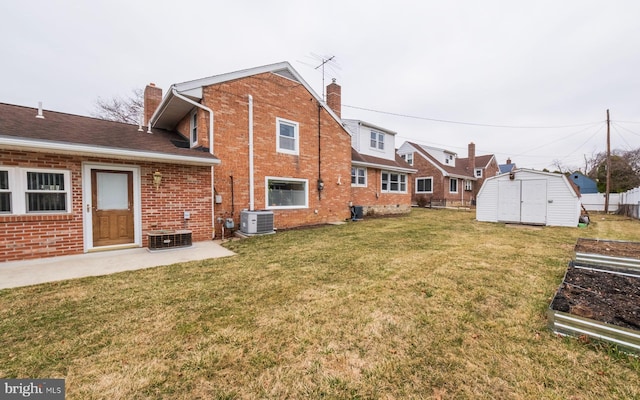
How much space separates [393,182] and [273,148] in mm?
10976

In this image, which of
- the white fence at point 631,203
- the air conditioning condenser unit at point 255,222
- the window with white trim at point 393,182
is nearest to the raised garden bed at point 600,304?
the air conditioning condenser unit at point 255,222

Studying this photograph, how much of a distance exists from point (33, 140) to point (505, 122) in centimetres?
3356

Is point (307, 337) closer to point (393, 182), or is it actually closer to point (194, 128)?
point (194, 128)

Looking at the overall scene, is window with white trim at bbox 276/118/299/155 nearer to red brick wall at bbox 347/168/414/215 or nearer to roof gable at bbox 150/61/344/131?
roof gable at bbox 150/61/344/131

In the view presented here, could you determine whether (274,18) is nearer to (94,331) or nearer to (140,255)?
(140,255)

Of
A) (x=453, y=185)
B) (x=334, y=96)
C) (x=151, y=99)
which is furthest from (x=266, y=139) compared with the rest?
(x=453, y=185)

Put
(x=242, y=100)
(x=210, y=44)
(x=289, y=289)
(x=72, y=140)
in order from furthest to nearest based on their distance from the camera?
(x=210, y=44), (x=242, y=100), (x=72, y=140), (x=289, y=289)

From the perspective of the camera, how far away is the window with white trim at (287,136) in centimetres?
1059

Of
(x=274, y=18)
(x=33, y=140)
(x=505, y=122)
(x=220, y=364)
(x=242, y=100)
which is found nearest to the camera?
(x=220, y=364)

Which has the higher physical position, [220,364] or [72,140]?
[72,140]

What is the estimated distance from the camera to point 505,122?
2561 centimetres

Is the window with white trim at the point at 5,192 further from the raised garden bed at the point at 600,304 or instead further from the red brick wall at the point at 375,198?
the red brick wall at the point at 375,198

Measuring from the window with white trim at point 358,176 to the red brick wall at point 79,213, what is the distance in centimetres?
923

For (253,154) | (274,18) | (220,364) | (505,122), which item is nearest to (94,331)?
(220,364)
